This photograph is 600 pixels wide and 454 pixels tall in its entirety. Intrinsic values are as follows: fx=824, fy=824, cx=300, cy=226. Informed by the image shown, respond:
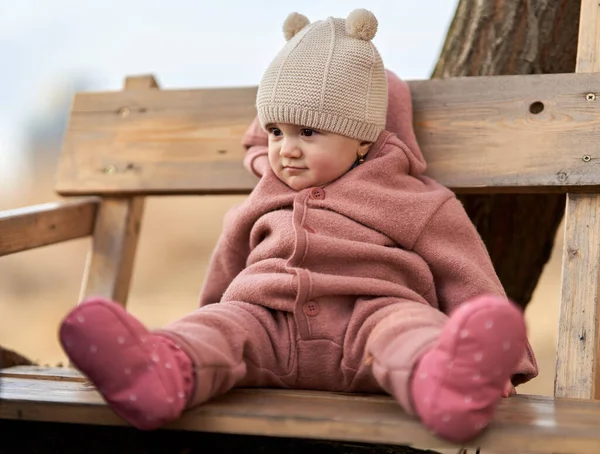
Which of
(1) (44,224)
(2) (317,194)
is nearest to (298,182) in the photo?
(2) (317,194)

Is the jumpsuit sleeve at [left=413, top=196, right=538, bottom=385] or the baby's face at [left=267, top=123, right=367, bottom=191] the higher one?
the baby's face at [left=267, top=123, right=367, bottom=191]

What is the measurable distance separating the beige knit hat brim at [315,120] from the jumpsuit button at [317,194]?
0.11 metres

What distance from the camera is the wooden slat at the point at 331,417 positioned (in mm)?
991

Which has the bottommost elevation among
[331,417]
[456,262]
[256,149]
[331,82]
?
[331,417]

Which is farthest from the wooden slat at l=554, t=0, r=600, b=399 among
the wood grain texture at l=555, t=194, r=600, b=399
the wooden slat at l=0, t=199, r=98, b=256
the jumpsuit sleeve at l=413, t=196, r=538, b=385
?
the wooden slat at l=0, t=199, r=98, b=256

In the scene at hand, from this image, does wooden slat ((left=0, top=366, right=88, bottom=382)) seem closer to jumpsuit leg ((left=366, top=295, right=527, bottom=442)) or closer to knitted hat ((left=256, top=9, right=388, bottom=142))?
knitted hat ((left=256, top=9, right=388, bottom=142))

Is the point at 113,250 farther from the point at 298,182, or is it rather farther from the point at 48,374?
the point at 298,182

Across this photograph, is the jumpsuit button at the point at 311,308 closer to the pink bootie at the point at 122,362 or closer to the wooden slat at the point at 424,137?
the pink bootie at the point at 122,362

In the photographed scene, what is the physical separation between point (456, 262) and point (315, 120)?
0.35 m

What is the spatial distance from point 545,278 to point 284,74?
114 inches

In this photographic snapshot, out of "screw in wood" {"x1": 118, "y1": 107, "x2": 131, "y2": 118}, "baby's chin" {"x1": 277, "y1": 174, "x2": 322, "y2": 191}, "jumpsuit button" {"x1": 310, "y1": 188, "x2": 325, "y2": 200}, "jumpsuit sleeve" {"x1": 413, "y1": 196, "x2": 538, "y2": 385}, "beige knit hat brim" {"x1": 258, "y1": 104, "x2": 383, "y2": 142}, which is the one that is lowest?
"jumpsuit sleeve" {"x1": 413, "y1": 196, "x2": 538, "y2": 385}

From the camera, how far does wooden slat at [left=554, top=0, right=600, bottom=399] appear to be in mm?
1532

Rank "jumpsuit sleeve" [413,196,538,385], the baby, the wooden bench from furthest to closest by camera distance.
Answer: "jumpsuit sleeve" [413,196,538,385], the baby, the wooden bench

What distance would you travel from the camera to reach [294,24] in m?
1.63
